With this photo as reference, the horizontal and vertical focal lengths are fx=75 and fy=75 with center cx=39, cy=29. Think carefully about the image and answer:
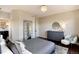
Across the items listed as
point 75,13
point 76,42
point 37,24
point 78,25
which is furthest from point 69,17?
point 37,24

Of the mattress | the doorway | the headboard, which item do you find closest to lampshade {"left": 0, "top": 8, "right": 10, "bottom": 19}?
the doorway

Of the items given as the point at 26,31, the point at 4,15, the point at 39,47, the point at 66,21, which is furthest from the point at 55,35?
the point at 4,15

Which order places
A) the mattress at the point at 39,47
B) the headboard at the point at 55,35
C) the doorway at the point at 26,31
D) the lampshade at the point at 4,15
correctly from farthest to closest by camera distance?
the headboard at the point at 55,35 < the doorway at the point at 26,31 < the lampshade at the point at 4,15 < the mattress at the point at 39,47

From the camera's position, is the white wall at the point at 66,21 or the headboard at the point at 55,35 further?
the headboard at the point at 55,35

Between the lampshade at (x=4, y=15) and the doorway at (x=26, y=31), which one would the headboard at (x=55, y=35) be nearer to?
the doorway at (x=26, y=31)

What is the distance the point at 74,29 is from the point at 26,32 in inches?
77.6

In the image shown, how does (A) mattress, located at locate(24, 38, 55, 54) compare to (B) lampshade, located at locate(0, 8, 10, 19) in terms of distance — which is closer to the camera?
(A) mattress, located at locate(24, 38, 55, 54)

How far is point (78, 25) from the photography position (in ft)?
9.59

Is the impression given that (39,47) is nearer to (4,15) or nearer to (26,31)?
(26,31)

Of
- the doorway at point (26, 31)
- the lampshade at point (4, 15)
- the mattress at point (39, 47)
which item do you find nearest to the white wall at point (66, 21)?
the doorway at point (26, 31)

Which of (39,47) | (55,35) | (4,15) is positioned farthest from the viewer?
(55,35)

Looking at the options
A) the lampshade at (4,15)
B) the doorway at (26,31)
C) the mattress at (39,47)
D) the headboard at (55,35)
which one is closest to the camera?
the mattress at (39,47)

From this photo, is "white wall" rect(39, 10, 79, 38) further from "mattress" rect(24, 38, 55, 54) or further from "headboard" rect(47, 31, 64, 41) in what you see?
"mattress" rect(24, 38, 55, 54)
